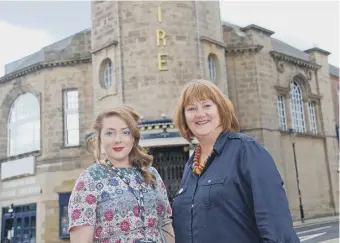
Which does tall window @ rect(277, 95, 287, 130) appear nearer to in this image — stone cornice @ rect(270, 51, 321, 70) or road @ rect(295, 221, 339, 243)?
stone cornice @ rect(270, 51, 321, 70)

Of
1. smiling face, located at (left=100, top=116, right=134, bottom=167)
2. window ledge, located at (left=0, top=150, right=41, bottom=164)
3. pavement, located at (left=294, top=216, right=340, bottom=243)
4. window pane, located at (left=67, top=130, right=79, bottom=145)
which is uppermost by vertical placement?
window pane, located at (left=67, top=130, right=79, bottom=145)

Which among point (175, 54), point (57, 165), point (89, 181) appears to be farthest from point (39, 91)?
point (89, 181)

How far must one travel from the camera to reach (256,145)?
206 cm

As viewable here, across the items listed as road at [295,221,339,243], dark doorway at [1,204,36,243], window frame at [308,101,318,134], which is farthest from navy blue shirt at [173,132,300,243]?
window frame at [308,101,318,134]

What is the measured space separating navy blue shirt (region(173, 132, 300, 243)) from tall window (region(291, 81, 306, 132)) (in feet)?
70.9

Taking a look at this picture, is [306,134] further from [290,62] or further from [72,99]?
[72,99]

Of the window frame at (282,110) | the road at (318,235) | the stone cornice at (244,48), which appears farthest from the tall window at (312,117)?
the road at (318,235)

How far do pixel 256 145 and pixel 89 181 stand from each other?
109 centimetres

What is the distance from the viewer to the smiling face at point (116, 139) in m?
2.66

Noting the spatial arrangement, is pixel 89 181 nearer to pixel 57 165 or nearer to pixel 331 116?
pixel 57 165

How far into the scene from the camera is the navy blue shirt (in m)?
1.86

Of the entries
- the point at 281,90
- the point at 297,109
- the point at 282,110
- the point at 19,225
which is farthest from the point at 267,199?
the point at 297,109

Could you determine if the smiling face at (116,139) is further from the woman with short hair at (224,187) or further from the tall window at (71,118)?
the tall window at (71,118)

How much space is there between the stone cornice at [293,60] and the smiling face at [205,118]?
20.5 metres
